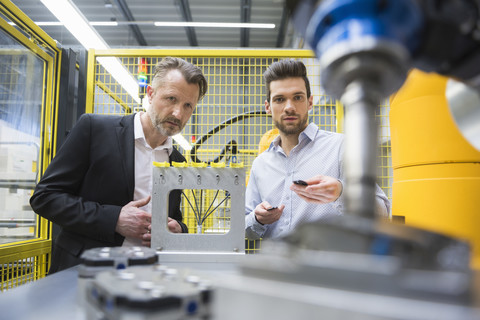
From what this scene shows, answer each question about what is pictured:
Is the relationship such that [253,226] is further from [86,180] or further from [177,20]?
[177,20]

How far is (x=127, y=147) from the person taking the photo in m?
1.50

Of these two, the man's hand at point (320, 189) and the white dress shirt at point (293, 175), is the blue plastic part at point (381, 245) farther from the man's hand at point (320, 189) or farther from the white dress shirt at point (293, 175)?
the white dress shirt at point (293, 175)

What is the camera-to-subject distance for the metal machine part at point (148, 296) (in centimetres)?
30

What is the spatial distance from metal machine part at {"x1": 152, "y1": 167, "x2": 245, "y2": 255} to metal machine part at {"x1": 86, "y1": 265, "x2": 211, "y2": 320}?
61cm

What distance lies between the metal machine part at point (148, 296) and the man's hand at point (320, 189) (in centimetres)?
89

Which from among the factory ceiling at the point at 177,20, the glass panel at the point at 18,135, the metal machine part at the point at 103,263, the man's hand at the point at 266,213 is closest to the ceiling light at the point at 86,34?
the glass panel at the point at 18,135

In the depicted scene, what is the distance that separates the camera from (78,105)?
6.27ft

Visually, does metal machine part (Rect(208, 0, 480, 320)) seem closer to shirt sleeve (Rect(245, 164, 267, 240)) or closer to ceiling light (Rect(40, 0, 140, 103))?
shirt sleeve (Rect(245, 164, 267, 240))

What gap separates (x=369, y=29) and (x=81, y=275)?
0.48m

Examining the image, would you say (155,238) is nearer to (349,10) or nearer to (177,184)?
(177,184)

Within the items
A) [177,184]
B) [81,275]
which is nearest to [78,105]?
[177,184]

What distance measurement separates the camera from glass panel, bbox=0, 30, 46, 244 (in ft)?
5.59

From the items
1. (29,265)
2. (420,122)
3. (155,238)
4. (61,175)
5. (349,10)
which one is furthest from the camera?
(29,265)

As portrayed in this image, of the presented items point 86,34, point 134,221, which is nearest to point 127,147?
point 134,221
